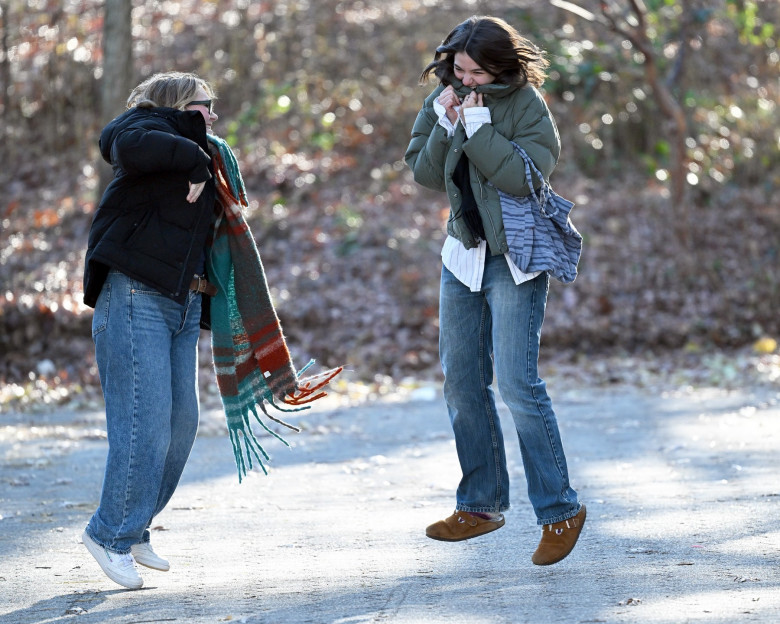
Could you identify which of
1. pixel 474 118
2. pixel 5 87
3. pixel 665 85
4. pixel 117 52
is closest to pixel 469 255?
pixel 474 118

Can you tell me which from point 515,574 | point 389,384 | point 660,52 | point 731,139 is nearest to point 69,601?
point 515,574

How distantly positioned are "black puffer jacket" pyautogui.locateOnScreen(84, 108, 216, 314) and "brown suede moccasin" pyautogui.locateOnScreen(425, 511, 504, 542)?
144 centimetres

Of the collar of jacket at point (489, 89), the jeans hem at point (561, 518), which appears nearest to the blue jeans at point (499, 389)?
the jeans hem at point (561, 518)

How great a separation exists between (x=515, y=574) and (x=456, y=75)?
1.94 metres

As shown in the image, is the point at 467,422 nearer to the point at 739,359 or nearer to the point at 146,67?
the point at 739,359

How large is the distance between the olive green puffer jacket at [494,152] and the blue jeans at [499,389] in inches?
6.9

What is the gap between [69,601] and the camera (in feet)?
12.9

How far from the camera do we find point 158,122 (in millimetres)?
4086

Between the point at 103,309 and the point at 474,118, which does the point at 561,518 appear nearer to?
the point at 474,118

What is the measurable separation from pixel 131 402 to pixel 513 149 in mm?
1713

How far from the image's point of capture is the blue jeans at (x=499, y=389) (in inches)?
167

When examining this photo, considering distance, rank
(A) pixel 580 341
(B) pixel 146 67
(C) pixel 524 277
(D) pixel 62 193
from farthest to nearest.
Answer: (B) pixel 146 67
(D) pixel 62 193
(A) pixel 580 341
(C) pixel 524 277

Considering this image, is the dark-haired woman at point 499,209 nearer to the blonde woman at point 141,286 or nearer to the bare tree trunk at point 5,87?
the blonde woman at point 141,286

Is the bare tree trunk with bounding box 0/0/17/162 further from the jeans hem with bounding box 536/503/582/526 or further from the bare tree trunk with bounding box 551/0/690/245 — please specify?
the jeans hem with bounding box 536/503/582/526
